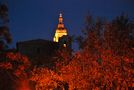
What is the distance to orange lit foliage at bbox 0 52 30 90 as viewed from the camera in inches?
1414

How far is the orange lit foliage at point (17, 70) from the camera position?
35.9 metres

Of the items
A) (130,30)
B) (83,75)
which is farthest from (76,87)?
(130,30)

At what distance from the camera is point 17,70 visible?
38.0m

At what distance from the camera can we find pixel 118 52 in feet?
112

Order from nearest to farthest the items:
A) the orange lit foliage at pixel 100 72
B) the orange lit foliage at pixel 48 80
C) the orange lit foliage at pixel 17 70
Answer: the orange lit foliage at pixel 100 72
the orange lit foliage at pixel 48 80
the orange lit foliage at pixel 17 70

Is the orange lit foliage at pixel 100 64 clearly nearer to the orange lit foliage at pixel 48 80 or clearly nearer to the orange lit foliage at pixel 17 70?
the orange lit foliage at pixel 48 80

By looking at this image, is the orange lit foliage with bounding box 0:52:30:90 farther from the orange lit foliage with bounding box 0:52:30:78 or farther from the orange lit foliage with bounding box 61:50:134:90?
the orange lit foliage with bounding box 61:50:134:90

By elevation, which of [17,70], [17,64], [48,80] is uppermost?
[17,64]

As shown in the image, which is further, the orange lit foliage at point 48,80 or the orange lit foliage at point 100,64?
the orange lit foliage at point 48,80

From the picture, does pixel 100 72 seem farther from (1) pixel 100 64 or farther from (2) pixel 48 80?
(2) pixel 48 80

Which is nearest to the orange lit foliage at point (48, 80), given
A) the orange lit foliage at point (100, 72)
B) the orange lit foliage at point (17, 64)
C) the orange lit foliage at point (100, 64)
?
the orange lit foliage at point (100, 64)

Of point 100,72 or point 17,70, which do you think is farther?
point 17,70

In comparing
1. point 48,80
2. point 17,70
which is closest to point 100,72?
point 48,80

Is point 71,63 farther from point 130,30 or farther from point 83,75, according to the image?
point 130,30
